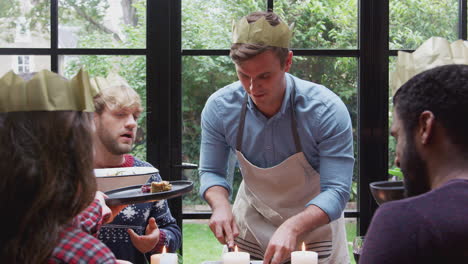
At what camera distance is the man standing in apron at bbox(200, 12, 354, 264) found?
208cm

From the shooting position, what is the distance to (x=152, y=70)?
109 inches

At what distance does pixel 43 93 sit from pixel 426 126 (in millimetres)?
697

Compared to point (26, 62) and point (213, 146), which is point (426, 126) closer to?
point (213, 146)

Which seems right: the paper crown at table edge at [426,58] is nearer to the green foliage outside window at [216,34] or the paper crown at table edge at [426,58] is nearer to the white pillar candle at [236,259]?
the white pillar candle at [236,259]

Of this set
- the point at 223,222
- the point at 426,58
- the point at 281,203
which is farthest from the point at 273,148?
the point at 426,58

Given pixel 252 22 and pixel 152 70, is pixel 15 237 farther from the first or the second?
pixel 152 70

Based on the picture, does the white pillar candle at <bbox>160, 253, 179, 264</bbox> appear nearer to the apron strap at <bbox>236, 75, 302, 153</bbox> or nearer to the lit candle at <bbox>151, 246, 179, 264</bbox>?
the lit candle at <bbox>151, 246, 179, 264</bbox>

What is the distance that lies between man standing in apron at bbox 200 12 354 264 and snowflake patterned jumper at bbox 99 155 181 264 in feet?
0.56

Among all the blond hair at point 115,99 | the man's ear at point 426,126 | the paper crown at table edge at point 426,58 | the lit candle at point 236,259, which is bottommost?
the lit candle at point 236,259

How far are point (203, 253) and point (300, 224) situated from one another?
103 centimetres

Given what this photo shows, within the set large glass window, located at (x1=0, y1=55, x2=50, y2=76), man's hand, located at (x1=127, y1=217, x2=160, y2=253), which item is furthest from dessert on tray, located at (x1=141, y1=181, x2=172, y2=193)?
large glass window, located at (x1=0, y1=55, x2=50, y2=76)

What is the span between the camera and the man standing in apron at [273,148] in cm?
208

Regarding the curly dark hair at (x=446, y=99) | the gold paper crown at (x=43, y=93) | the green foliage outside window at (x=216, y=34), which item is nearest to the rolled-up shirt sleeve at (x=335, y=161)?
the green foliage outside window at (x=216, y=34)

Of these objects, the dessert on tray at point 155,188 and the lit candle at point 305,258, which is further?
the dessert on tray at point 155,188
